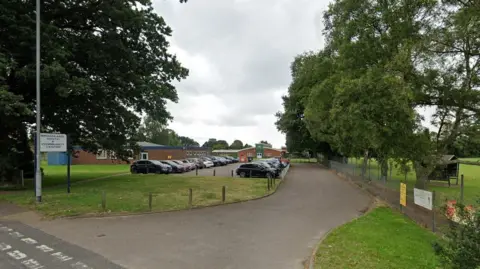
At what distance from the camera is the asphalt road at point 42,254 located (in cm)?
699

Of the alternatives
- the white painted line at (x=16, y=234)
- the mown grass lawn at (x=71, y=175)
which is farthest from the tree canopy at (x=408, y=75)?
the mown grass lawn at (x=71, y=175)

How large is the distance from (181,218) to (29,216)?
5.38 metres

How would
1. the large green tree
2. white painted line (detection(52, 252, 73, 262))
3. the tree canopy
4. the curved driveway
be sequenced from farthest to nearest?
the large green tree < the tree canopy < the curved driveway < white painted line (detection(52, 252, 73, 262))

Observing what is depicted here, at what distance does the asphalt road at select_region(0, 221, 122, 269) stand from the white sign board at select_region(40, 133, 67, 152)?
6826mm

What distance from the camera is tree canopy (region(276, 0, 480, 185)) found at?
45.4 feet

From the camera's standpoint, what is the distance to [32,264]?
276 inches

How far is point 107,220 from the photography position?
11.5m

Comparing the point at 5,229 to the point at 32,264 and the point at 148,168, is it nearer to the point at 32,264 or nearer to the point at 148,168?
the point at 32,264

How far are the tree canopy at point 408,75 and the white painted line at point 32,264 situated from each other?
11742 mm

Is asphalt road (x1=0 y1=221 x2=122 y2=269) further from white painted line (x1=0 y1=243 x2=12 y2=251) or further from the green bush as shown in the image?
the green bush

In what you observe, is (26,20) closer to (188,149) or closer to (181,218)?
(181,218)

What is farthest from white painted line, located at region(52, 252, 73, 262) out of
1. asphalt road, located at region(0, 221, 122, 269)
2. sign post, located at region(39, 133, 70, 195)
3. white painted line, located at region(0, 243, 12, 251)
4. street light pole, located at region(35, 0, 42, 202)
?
sign post, located at region(39, 133, 70, 195)

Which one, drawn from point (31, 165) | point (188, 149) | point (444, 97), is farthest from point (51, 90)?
point (188, 149)

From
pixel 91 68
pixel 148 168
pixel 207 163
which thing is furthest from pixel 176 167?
pixel 91 68
